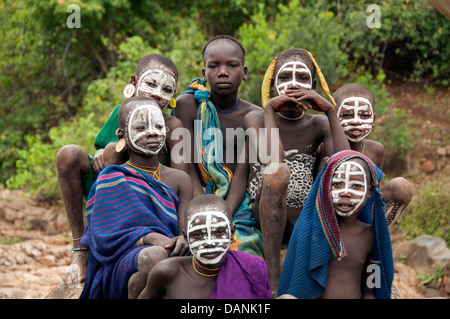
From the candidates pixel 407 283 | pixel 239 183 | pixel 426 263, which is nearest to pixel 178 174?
pixel 239 183

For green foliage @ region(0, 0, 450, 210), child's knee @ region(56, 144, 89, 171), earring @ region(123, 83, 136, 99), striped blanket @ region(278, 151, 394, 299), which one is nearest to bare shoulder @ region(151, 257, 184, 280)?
striped blanket @ region(278, 151, 394, 299)

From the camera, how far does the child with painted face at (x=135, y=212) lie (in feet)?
12.9

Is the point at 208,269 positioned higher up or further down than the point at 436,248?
further down

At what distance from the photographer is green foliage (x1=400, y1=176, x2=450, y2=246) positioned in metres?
8.61

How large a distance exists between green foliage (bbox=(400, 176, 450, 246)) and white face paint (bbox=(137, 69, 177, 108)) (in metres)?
4.96

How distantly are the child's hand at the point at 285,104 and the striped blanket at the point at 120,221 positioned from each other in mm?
962

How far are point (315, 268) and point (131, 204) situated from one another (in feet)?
4.06

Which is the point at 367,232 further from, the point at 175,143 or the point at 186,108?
the point at 186,108

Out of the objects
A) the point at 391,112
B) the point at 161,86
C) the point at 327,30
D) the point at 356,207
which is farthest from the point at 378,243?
the point at 391,112

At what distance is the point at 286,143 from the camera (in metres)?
4.85

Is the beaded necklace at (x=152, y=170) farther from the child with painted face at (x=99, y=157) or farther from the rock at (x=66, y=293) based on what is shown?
the rock at (x=66, y=293)

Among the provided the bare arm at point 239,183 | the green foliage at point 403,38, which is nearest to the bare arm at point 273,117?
the bare arm at point 239,183

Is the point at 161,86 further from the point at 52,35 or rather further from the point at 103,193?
the point at 52,35

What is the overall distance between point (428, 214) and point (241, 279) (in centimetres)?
561
